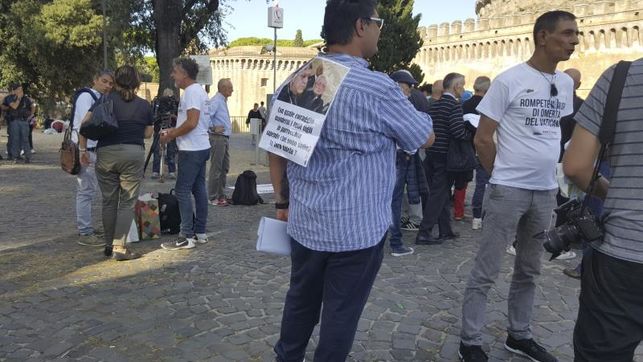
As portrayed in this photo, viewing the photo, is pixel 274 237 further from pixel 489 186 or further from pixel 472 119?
pixel 472 119

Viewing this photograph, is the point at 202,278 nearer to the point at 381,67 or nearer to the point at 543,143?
the point at 543,143

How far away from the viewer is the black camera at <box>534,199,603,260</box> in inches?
88.4

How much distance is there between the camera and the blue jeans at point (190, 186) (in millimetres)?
6047

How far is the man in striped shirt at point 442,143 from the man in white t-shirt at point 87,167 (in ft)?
12.5

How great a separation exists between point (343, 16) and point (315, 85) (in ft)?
1.04

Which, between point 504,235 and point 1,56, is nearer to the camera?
point 504,235

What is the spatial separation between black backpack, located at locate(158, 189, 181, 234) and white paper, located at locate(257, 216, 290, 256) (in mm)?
4317

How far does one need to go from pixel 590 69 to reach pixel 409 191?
42250 mm

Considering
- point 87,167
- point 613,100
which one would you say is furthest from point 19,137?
point 613,100

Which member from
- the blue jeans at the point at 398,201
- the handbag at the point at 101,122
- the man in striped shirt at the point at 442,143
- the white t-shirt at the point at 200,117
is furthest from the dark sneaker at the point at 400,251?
the handbag at the point at 101,122

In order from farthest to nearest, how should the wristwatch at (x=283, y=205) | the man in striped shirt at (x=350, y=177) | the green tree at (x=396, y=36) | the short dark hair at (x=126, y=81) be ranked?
the green tree at (x=396, y=36), the short dark hair at (x=126, y=81), the wristwatch at (x=283, y=205), the man in striped shirt at (x=350, y=177)

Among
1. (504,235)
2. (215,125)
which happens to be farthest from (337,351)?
(215,125)

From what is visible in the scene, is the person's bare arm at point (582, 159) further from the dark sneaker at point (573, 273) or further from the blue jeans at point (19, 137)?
the blue jeans at point (19, 137)

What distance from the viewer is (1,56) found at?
3200 cm
